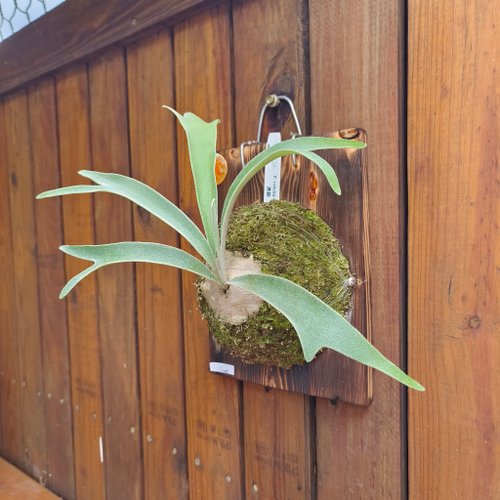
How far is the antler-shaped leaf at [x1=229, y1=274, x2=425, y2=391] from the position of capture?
1.25ft

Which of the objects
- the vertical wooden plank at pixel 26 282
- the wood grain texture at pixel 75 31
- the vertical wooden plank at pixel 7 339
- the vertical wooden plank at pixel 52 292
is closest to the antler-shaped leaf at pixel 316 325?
the wood grain texture at pixel 75 31

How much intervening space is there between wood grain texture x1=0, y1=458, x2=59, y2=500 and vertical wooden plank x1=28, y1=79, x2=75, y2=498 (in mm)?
29

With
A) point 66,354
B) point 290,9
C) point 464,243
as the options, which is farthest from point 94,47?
point 464,243

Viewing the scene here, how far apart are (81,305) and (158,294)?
0.25 metres

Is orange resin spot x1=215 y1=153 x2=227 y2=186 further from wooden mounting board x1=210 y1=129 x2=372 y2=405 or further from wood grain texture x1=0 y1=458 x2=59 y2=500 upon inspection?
wood grain texture x1=0 y1=458 x2=59 y2=500

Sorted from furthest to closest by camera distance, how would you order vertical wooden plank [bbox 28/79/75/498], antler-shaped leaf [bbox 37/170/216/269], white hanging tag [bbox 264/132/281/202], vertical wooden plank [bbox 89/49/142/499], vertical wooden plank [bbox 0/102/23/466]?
1. vertical wooden plank [bbox 0/102/23/466]
2. vertical wooden plank [bbox 28/79/75/498]
3. vertical wooden plank [bbox 89/49/142/499]
4. white hanging tag [bbox 264/132/281/202]
5. antler-shaped leaf [bbox 37/170/216/269]

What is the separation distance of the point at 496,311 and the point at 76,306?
822 mm

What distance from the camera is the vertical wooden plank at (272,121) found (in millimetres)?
631

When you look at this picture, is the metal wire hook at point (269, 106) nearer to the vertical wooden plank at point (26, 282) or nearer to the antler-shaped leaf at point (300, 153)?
the antler-shaped leaf at point (300, 153)

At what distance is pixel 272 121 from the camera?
65 cm

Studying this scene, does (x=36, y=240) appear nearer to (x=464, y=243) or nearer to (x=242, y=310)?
(x=242, y=310)

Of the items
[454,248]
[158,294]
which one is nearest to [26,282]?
[158,294]

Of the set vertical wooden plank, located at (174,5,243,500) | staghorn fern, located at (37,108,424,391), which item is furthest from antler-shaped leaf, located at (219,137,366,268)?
vertical wooden plank, located at (174,5,243,500)

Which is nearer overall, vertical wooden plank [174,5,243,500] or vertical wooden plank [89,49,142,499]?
vertical wooden plank [174,5,243,500]
